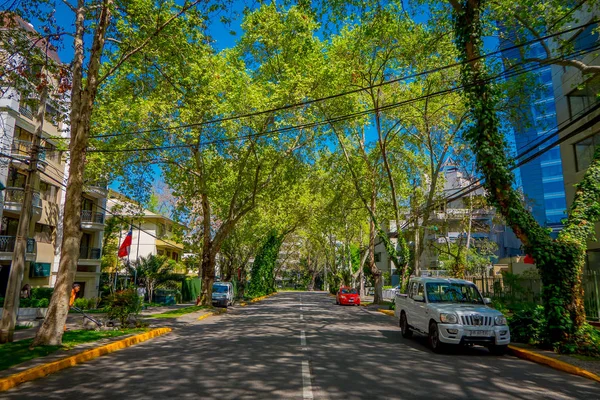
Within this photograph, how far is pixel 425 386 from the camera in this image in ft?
21.6

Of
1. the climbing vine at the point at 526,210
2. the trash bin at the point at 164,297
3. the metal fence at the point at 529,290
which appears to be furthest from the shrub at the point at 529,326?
the trash bin at the point at 164,297

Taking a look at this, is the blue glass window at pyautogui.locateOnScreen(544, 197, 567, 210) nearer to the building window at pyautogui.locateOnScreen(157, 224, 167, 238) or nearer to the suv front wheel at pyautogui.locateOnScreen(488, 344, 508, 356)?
the building window at pyautogui.locateOnScreen(157, 224, 167, 238)

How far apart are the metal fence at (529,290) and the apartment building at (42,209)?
74.5 feet

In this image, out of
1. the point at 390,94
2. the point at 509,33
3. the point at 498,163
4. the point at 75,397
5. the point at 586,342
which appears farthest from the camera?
the point at 390,94

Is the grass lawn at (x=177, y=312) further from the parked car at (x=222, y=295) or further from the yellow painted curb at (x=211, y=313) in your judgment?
the parked car at (x=222, y=295)

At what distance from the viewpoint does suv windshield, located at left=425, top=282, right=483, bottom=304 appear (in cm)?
1131

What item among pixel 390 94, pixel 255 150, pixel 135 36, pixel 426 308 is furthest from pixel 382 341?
pixel 390 94

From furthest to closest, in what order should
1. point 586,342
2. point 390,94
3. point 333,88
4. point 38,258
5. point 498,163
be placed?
point 38,258, point 390,94, point 333,88, point 498,163, point 586,342

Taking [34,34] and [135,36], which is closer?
[34,34]

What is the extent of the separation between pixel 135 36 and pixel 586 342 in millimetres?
14468

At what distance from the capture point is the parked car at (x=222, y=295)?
29.4 metres

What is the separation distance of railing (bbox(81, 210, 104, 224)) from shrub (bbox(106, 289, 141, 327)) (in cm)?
2310

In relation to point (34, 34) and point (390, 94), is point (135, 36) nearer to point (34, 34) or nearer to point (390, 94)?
point (34, 34)

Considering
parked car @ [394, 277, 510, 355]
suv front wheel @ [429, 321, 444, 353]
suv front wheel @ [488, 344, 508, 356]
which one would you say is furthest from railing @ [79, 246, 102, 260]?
suv front wheel @ [488, 344, 508, 356]
